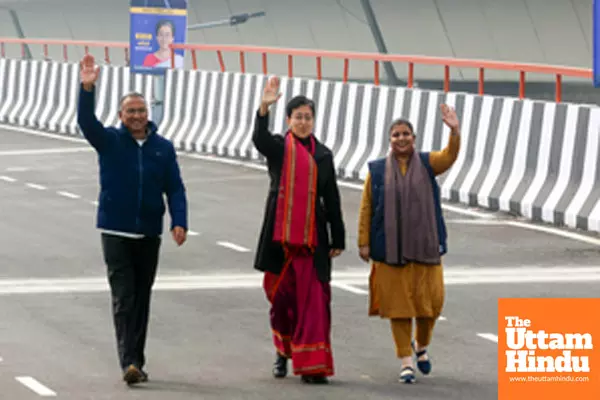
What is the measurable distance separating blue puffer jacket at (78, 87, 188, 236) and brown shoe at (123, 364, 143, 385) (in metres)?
0.83

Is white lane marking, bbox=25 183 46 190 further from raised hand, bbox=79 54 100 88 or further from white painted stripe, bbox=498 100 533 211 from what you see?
raised hand, bbox=79 54 100 88

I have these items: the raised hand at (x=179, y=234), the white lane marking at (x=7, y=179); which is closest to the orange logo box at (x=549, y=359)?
the raised hand at (x=179, y=234)

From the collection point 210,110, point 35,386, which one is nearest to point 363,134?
point 210,110

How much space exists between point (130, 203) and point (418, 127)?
418 inches

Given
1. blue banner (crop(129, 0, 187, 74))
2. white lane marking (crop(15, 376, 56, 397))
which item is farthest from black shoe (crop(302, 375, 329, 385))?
blue banner (crop(129, 0, 187, 74))

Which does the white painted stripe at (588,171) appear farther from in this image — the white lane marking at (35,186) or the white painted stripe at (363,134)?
the white lane marking at (35,186)

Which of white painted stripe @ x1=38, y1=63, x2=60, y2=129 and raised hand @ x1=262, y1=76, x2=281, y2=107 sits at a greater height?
raised hand @ x1=262, y1=76, x2=281, y2=107

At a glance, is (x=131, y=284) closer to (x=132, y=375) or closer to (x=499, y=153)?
(x=132, y=375)

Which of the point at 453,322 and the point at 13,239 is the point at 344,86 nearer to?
the point at 13,239

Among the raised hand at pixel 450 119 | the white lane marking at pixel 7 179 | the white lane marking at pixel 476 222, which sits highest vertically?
the raised hand at pixel 450 119

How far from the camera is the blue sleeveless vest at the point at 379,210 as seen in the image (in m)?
10.6

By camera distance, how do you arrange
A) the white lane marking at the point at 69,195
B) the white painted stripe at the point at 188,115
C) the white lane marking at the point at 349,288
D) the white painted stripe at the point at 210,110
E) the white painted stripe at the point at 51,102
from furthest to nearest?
the white painted stripe at the point at 51,102, the white painted stripe at the point at 188,115, the white painted stripe at the point at 210,110, the white lane marking at the point at 69,195, the white lane marking at the point at 349,288

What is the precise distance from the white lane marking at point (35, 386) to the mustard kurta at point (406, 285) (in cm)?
193

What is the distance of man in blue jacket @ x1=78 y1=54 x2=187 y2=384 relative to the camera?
10.5m
